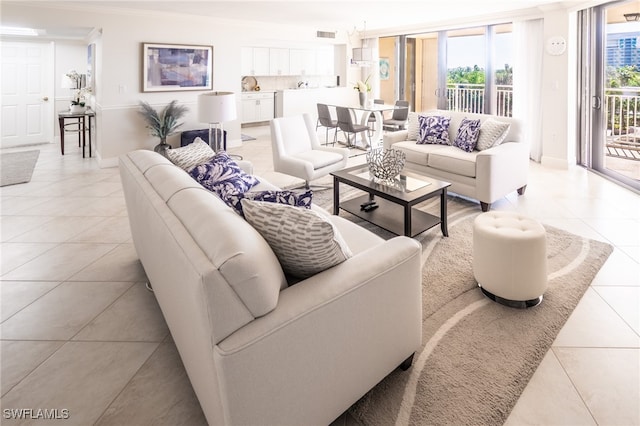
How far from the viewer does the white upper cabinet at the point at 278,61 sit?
409 inches

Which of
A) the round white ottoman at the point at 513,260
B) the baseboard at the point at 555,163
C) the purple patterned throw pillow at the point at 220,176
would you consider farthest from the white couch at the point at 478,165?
the purple patterned throw pillow at the point at 220,176

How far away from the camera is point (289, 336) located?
1301 millimetres

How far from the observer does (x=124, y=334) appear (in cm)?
218

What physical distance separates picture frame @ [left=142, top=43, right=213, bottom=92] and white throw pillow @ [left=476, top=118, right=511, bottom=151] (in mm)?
4955

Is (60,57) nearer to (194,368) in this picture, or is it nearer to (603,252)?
(194,368)

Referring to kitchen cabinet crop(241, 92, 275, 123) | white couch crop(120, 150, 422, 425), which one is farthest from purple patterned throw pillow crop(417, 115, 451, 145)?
kitchen cabinet crop(241, 92, 275, 123)

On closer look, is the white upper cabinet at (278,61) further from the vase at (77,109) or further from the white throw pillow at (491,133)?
the white throw pillow at (491,133)

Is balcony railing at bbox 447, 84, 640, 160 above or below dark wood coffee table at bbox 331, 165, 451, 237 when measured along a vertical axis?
above

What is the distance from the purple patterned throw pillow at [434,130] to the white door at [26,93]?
8.09 metres

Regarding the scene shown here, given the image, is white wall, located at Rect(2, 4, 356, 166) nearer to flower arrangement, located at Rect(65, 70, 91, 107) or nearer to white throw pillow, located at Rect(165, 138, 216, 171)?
flower arrangement, located at Rect(65, 70, 91, 107)

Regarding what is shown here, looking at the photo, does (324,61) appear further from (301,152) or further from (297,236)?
(297,236)

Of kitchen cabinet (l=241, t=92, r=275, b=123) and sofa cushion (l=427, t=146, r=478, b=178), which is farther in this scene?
kitchen cabinet (l=241, t=92, r=275, b=123)
